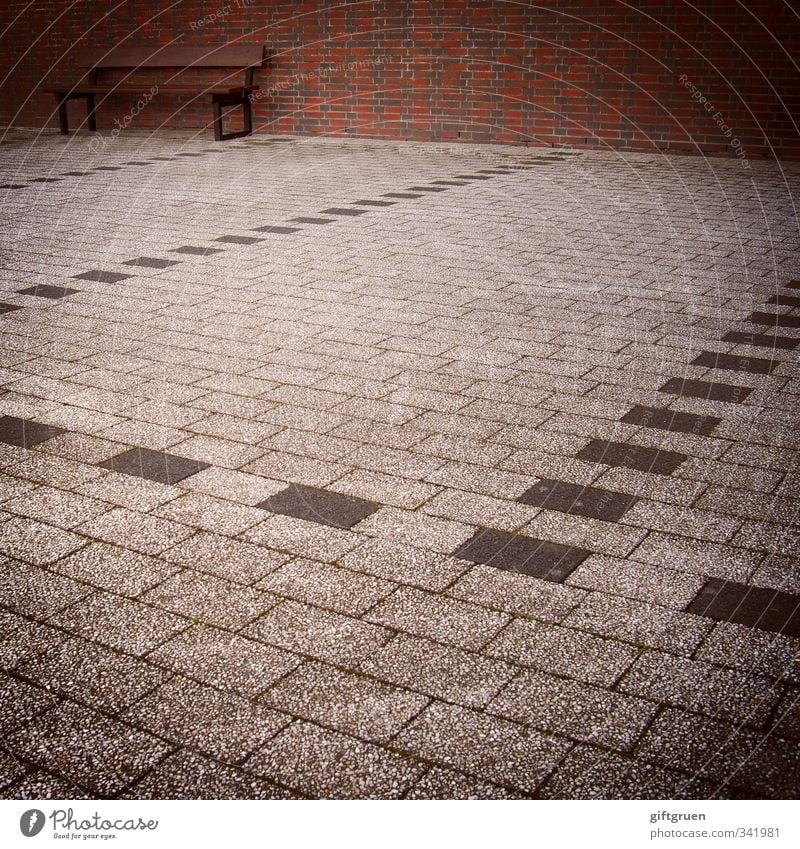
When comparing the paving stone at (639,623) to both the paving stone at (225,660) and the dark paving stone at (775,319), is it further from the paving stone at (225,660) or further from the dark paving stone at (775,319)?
the dark paving stone at (775,319)

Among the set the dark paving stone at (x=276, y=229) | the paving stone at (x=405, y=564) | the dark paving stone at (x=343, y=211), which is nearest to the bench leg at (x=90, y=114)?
the dark paving stone at (x=343, y=211)

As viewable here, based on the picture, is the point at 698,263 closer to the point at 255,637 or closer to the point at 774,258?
the point at 774,258

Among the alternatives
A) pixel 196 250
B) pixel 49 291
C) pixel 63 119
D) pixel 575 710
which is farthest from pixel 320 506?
pixel 63 119

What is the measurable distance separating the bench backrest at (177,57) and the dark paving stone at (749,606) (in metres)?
14.2

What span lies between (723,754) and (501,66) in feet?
45.2

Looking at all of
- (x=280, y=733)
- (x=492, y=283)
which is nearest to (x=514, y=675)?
(x=280, y=733)

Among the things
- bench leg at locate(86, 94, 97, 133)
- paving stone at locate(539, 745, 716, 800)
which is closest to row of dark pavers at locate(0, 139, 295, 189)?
bench leg at locate(86, 94, 97, 133)

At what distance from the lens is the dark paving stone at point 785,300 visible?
628 cm

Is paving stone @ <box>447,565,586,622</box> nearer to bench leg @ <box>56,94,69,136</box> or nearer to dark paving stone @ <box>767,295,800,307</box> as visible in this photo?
dark paving stone @ <box>767,295,800,307</box>

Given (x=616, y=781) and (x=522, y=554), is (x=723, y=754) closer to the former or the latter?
(x=616, y=781)

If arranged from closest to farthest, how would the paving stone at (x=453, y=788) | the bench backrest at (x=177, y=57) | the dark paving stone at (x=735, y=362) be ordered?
the paving stone at (x=453, y=788) → the dark paving stone at (x=735, y=362) → the bench backrest at (x=177, y=57)

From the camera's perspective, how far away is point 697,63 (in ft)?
42.9

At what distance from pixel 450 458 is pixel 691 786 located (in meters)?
1.99

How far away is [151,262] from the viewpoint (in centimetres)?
760
